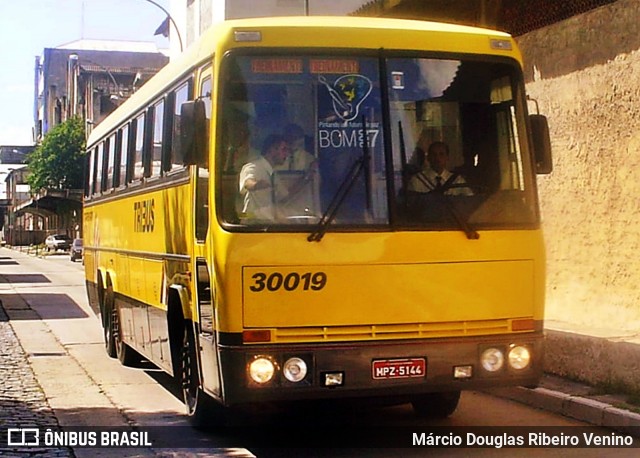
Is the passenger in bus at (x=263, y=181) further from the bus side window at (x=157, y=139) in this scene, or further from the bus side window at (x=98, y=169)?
the bus side window at (x=98, y=169)

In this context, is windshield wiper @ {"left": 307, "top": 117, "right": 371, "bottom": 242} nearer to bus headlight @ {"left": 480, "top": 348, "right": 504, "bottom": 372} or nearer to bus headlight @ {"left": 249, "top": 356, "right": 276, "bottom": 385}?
bus headlight @ {"left": 249, "top": 356, "right": 276, "bottom": 385}

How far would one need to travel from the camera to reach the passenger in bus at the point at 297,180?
7.71 metres

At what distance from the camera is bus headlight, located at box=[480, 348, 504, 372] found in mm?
7930

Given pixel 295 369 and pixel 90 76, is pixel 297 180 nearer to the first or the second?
pixel 295 369

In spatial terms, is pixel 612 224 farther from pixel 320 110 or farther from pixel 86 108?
pixel 86 108

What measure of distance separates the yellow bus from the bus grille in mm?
10

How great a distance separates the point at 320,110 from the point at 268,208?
0.79 meters

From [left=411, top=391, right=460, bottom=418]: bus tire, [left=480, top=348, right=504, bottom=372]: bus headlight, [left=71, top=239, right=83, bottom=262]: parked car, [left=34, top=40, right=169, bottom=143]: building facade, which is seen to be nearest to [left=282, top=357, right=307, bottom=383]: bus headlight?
[left=480, top=348, right=504, bottom=372]: bus headlight

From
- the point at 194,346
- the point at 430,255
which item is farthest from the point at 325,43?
the point at 194,346

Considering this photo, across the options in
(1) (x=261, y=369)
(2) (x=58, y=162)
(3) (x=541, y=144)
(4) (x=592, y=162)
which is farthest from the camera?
(2) (x=58, y=162)

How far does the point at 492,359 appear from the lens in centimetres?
796

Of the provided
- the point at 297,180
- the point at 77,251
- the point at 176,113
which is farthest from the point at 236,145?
the point at 77,251

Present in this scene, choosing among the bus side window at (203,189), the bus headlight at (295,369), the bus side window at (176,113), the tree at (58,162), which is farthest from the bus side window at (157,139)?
the tree at (58,162)

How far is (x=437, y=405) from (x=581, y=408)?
1.22 metres
